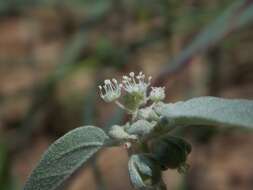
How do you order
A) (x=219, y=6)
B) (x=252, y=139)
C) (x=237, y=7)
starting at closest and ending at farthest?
(x=237, y=7)
(x=219, y=6)
(x=252, y=139)

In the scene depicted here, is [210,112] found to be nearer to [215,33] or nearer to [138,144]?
[138,144]

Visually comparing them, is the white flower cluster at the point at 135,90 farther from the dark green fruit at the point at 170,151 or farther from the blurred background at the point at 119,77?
the blurred background at the point at 119,77

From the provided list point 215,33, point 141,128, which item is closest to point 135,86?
point 141,128

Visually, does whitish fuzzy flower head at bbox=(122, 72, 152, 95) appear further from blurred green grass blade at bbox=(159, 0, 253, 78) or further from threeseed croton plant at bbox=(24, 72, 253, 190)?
blurred green grass blade at bbox=(159, 0, 253, 78)

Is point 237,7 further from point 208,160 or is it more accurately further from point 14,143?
point 14,143

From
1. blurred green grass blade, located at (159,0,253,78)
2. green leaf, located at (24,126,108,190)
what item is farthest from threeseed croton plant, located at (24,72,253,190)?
blurred green grass blade, located at (159,0,253,78)

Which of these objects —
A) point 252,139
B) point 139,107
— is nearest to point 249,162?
point 252,139
